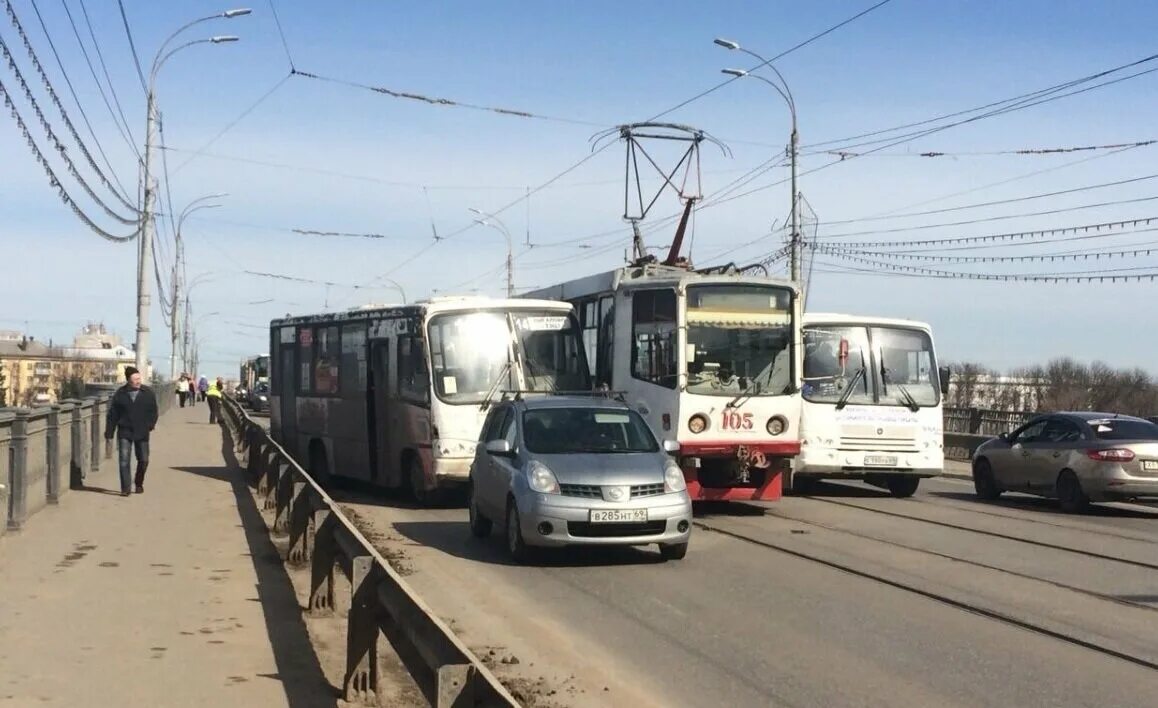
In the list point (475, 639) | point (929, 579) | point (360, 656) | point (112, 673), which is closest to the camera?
point (360, 656)

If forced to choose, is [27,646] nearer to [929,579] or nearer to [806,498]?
[929,579]

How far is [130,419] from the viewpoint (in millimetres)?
18219

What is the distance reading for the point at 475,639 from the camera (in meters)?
8.98

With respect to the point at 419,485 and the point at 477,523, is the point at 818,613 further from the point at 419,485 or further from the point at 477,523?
the point at 419,485

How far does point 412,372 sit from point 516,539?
6398 millimetres

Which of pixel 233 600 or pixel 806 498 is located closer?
pixel 233 600

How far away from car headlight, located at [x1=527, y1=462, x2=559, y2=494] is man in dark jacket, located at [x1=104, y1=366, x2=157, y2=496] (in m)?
7.77

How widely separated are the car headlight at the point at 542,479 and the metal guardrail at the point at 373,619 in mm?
2056

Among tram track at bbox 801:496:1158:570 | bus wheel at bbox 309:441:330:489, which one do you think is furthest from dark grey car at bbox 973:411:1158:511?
bus wheel at bbox 309:441:330:489

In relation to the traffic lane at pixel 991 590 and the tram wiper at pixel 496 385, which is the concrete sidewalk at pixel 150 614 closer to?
the tram wiper at pixel 496 385

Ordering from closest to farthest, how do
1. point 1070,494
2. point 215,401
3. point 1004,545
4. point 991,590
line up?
point 991,590 → point 1004,545 → point 1070,494 → point 215,401

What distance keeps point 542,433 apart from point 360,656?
657 centimetres

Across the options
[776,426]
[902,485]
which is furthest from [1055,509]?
[776,426]

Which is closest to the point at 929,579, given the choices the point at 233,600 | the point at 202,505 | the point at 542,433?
the point at 542,433
